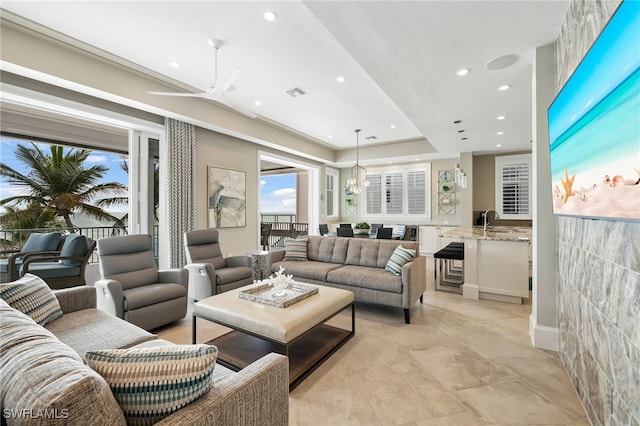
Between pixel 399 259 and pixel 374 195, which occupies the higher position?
pixel 374 195

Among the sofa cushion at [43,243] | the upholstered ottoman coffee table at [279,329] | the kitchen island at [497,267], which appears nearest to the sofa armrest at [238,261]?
the upholstered ottoman coffee table at [279,329]

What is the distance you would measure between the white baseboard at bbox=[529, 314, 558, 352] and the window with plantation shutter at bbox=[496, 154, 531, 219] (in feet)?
17.7

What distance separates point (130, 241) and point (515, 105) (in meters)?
5.36

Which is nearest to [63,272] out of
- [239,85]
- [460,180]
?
[239,85]

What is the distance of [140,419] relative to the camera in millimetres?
903

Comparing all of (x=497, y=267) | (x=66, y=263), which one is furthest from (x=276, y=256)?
(x=497, y=267)

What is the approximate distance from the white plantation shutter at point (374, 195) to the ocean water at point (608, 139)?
7.00 m

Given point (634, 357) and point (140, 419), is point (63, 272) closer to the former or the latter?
point (140, 419)

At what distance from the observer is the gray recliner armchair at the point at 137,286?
9.03 feet

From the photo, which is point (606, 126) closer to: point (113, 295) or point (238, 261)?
point (113, 295)

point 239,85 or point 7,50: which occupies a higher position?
point 239,85

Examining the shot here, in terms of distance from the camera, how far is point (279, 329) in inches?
80.3

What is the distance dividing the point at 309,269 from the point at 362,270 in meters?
0.76

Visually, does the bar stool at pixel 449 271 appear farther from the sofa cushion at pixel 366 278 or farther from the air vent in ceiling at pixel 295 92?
the air vent in ceiling at pixel 295 92
